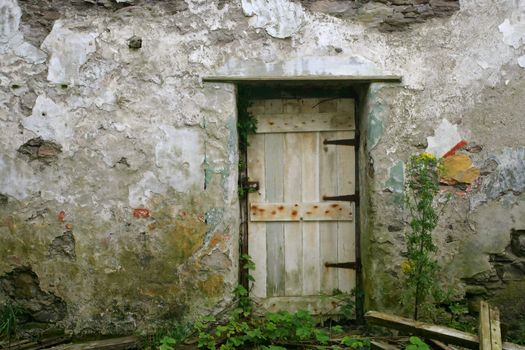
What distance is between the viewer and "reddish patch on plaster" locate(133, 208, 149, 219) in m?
3.76

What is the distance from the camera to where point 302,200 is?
Answer: 4.09 m

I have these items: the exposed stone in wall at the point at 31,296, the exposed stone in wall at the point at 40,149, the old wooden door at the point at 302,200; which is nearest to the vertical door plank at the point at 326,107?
the old wooden door at the point at 302,200

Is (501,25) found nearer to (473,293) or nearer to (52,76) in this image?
(473,293)

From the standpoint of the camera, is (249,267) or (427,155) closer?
(427,155)

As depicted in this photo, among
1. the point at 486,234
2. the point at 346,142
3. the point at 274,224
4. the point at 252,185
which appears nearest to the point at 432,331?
the point at 486,234

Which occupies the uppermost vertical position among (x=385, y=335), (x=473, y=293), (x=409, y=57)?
(x=409, y=57)

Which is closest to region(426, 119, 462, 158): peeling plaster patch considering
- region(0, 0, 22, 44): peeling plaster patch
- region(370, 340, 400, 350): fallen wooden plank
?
region(370, 340, 400, 350): fallen wooden plank

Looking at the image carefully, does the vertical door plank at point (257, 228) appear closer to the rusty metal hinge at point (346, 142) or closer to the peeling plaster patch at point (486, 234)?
the rusty metal hinge at point (346, 142)

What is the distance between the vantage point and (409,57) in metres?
3.73

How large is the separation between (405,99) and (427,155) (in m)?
0.43

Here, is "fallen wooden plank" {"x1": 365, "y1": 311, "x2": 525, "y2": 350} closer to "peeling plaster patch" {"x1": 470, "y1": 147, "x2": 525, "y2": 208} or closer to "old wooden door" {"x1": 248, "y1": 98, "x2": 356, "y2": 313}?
"old wooden door" {"x1": 248, "y1": 98, "x2": 356, "y2": 313}

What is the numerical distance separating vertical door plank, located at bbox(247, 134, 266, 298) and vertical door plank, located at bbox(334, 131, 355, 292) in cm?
58

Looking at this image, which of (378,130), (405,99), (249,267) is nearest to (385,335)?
(249,267)

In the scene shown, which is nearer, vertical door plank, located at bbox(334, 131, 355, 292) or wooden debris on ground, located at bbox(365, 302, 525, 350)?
wooden debris on ground, located at bbox(365, 302, 525, 350)
